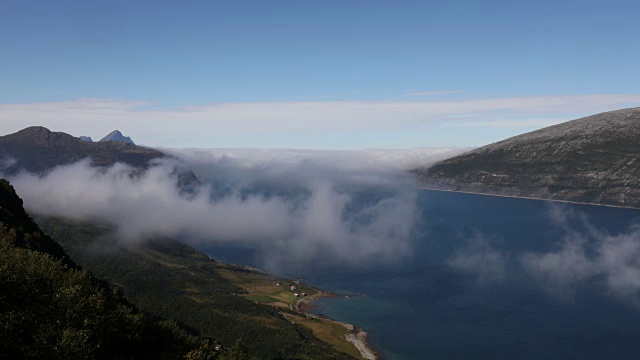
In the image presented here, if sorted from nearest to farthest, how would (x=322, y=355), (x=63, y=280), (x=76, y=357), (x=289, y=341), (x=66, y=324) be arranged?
(x=76, y=357), (x=66, y=324), (x=63, y=280), (x=322, y=355), (x=289, y=341)

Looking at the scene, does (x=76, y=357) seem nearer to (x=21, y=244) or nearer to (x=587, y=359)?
(x=21, y=244)

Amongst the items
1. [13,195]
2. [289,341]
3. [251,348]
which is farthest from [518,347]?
[13,195]

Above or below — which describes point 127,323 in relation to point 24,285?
below

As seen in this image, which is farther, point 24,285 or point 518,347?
point 518,347

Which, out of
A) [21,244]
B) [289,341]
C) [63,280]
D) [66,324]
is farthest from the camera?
[289,341]

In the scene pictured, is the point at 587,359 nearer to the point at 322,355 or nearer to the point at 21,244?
the point at 322,355

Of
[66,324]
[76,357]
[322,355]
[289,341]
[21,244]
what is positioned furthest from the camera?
[289,341]

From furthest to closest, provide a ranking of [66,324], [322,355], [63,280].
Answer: [322,355] < [63,280] < [66,324]

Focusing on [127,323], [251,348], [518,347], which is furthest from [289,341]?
[127,323]

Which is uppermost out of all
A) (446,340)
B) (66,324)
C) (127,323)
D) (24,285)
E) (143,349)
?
(24,285)
